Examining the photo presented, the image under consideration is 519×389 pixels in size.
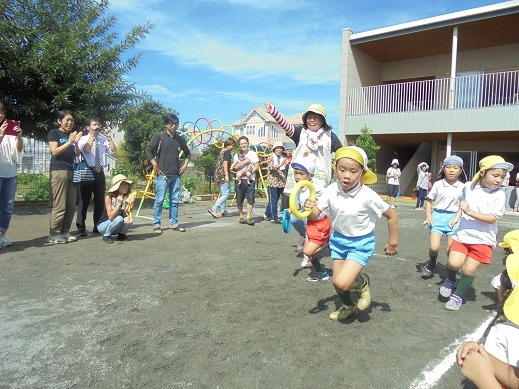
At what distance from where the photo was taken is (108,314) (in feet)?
11.5

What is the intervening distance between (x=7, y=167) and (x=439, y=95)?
17186 mm

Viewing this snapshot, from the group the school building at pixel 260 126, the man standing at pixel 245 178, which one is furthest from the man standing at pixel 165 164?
the school building at pixel 260 126

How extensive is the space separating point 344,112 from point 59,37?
546 inches

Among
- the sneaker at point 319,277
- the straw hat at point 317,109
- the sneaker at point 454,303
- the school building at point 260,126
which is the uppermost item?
the school building at point 260,126

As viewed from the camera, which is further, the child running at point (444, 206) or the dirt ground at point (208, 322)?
the child running at point (444, 206)

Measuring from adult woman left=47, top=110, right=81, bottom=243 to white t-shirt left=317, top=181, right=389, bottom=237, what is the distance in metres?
4.37

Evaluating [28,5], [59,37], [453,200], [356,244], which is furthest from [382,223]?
[28,5]

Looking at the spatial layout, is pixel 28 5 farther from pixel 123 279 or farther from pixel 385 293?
pixel 385 293

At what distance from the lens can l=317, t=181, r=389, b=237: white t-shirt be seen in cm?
354

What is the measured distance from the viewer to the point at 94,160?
6.67 m

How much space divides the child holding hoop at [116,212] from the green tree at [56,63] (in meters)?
3.99

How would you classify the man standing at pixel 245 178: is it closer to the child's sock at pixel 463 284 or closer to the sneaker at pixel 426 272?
the sneaker at pixel 426 272

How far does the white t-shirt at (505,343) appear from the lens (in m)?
2.04

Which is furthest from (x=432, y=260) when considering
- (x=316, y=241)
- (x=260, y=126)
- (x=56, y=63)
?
(x=260, y=126)
